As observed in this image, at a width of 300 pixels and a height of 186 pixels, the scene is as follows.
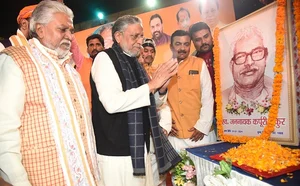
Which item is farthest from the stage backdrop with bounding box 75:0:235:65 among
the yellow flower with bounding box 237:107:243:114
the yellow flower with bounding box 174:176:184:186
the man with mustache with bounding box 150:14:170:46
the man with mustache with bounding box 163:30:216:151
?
the yellow flower with bounding box 174:176:184:186

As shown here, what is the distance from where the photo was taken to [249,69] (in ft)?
8.65

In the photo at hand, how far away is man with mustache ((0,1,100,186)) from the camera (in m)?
1.38

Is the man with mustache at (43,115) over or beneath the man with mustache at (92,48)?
beneath

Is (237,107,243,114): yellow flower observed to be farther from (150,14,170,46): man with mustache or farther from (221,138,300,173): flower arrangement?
(150,14,170,46): man with mustache

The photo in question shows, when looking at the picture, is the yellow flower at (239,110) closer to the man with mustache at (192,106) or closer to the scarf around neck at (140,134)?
the man with mustache at (192,106)

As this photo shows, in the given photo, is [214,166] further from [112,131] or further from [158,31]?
[158,31]

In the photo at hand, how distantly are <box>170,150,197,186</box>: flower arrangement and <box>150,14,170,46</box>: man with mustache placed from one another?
204 cm

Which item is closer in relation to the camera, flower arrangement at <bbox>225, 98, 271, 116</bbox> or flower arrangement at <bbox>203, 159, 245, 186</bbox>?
flower arrangement at <bbox>203, 159, 245, 186</bbox>

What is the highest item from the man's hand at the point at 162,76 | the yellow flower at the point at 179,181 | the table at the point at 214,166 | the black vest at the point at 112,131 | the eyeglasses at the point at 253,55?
the eyeglasses at the point at 253,55

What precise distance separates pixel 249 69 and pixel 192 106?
0.89 m

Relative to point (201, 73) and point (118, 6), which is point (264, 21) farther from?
point (118, 6)

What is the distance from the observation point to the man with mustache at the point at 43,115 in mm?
1376

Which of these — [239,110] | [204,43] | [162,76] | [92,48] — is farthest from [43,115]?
[92,48]

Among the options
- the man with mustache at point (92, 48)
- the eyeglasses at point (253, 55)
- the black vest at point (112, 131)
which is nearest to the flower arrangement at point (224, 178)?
the black vest at point (112, 131)
